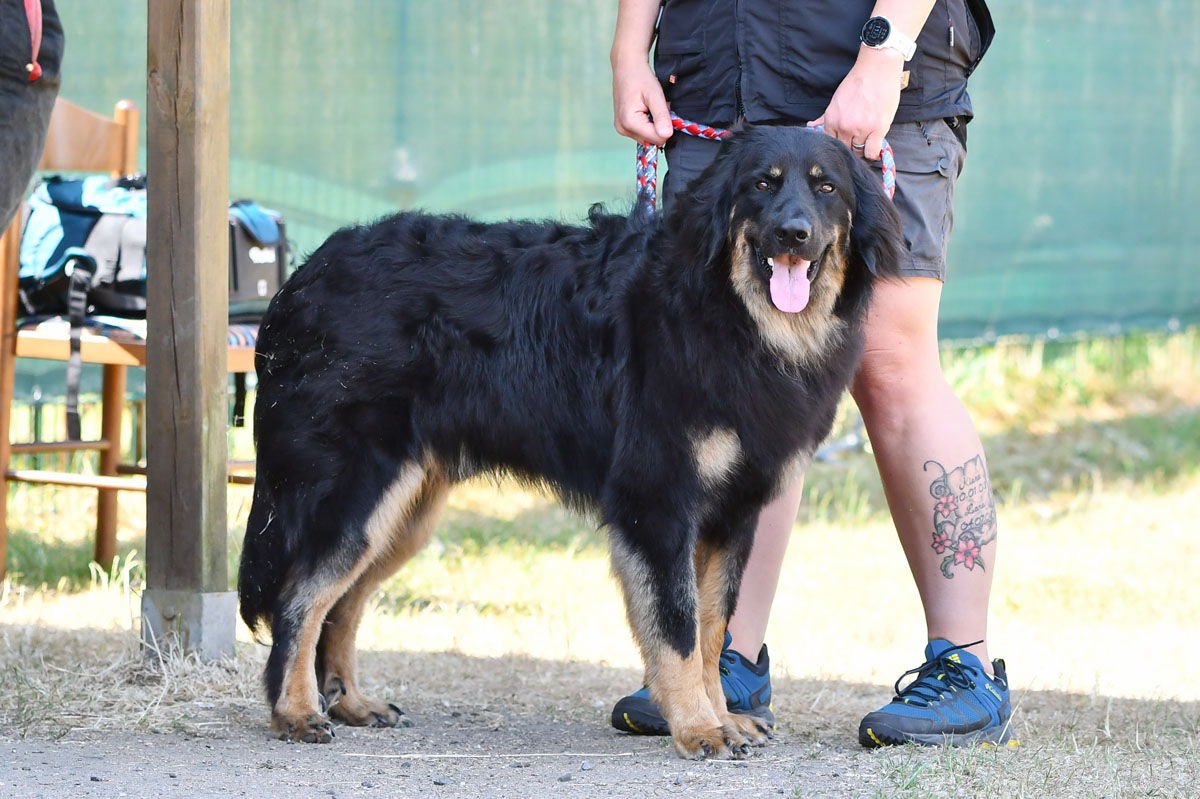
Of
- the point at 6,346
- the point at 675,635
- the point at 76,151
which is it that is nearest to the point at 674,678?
the point at 675,635

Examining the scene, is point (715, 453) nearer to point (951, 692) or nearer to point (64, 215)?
point (951, 692)

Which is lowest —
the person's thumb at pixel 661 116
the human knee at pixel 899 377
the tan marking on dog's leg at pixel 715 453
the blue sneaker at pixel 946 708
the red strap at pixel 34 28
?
the blue sneaker at pixel 946 708

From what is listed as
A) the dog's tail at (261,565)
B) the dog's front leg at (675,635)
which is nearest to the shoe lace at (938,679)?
the dog's front leg at (675,635)

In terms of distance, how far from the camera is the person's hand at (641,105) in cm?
350

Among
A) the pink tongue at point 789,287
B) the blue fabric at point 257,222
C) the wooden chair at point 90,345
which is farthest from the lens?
the blue fabric at point 257,222

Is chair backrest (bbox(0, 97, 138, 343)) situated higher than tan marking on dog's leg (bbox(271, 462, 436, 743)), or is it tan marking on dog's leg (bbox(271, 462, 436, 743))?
chair backrest (bbox(0, 97, 138, 343))

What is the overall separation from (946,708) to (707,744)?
599mm

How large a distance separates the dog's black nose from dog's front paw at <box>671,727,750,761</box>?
1134 millimetres

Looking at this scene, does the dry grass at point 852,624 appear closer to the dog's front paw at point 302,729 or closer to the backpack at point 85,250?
the dog's front paw at point 302,729

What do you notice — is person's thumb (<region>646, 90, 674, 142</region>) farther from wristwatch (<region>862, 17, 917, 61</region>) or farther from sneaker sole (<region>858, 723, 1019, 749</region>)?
sneaker sole (<region>858, 723, 1019, 749</region>)

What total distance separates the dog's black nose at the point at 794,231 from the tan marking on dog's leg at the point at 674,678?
31.5 inches

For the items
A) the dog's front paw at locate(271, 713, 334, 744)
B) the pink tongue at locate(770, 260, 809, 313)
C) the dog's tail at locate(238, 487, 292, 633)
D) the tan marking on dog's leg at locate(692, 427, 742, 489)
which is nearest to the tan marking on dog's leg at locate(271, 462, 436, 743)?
the dog's front paw at locate(271, 713, 334, 744)

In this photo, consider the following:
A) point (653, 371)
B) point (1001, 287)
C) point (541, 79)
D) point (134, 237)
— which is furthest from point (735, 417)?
point (1001, 287)

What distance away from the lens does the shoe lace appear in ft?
11.0
